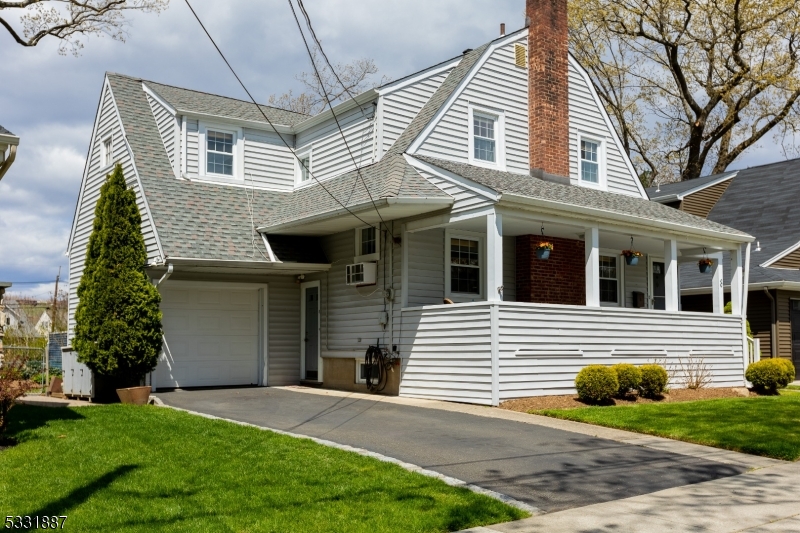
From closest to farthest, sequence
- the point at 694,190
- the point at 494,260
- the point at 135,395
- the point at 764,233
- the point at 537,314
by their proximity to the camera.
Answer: the point at 494,260, the point at 135,395, the point at 537,314, the point at 764,233, the point at 694,190

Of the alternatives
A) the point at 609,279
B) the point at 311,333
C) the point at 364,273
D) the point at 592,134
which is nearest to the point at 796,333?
the point at 609,279

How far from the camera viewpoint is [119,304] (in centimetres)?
1421

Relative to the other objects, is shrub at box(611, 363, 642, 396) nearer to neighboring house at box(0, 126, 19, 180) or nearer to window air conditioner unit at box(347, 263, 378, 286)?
window air conditioner unit at box(347, 263, 378, 286)

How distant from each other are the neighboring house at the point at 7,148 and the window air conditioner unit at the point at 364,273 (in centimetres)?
701

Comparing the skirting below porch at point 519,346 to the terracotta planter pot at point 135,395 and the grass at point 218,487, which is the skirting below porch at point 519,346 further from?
the grass at point 218,487

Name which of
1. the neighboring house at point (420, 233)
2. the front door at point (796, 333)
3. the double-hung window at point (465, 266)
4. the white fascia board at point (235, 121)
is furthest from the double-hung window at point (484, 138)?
the front door at point (796, 333)

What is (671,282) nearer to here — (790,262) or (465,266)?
(465,266)

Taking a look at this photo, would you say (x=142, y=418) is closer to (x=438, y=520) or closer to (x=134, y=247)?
(x=134, y=247)

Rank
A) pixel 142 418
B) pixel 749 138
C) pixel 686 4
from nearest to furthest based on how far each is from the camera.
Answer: pixel 142 418
pixel 686 4
pixel 749 138

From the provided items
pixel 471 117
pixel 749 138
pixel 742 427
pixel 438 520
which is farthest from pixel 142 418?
pixel 749 138

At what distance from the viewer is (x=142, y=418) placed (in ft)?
36.7

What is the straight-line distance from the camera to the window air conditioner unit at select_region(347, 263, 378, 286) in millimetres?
15695

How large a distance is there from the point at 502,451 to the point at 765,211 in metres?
20.2

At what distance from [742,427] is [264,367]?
10.1m
